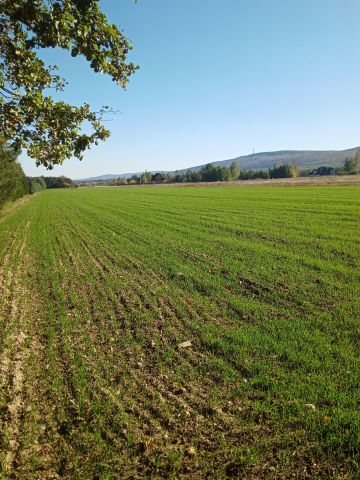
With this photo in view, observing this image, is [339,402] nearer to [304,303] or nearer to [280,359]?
[280,359]

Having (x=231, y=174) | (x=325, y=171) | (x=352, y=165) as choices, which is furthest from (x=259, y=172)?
(x=352, y=165)

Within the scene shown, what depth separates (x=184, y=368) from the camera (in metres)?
5.85

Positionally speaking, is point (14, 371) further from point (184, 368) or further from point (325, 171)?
point (325, 171)

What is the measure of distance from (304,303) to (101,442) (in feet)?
18.9

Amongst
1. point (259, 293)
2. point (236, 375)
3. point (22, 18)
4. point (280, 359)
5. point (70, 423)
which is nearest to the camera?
point (70, 423)

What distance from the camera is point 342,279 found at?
966cm

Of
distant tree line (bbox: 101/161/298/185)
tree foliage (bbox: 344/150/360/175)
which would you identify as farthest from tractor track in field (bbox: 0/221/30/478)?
distant tree line (bbox: 101/161/298/185)

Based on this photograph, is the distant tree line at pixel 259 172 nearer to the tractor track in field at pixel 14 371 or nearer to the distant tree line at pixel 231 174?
the distant tree line at pixel 231 174

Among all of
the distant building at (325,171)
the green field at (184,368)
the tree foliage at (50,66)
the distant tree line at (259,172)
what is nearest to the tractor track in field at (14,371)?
the green field at (184,368)

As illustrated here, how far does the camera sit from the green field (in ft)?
13.1

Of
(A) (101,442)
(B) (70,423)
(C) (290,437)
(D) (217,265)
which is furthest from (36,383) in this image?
(D) (217,265)

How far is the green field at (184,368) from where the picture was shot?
3980 millimetres

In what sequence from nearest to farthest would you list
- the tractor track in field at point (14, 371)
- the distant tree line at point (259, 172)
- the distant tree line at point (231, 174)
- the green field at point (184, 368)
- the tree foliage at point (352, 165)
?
the green field at point (184, 368) → the tractor track in field at point (14, 371) → the tree foliage at point (352, 165) → the distant tree line at point (259, 172) → the distant tree line at point (231, 174)

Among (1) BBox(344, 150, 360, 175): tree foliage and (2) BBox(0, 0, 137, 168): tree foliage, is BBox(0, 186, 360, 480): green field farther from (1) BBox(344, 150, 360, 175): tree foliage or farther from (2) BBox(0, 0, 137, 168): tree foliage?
(1) BBox(344, 150, 360, 175): tree foliage
